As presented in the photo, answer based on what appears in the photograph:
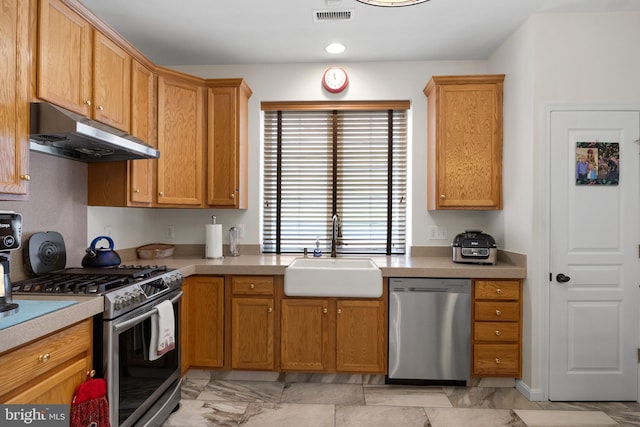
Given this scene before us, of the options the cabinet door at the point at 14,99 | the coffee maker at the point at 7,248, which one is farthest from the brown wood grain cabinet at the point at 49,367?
the cabinet door at the point at 14,99

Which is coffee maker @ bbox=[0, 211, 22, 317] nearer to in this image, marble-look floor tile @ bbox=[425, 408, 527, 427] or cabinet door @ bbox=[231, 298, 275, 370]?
cabinet door @ bbox=[231, 298, 275, 370]

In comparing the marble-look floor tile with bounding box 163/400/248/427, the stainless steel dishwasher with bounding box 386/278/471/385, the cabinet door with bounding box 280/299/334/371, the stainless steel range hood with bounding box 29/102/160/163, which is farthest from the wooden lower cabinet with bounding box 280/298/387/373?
the stainless steel range hood with bounding box 29/102/160/163

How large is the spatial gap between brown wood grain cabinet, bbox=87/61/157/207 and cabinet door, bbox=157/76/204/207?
15cm

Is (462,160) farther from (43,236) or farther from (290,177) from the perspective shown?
(43,236)

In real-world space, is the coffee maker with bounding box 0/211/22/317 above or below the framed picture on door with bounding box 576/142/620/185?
below

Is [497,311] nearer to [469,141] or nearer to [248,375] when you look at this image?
[469,141]

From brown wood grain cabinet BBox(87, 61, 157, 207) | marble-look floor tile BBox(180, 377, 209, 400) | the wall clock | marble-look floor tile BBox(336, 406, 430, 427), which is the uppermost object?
the wall clock

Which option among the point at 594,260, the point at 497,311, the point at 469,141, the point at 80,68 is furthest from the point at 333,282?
the point at 80,68

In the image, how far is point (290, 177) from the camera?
355cm

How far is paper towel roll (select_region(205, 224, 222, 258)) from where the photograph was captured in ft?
10.2

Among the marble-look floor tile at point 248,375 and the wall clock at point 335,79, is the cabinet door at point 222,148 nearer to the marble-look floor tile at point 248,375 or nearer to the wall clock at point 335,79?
the wall clock at point 335,79

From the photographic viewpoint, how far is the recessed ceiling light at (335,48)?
306 cm

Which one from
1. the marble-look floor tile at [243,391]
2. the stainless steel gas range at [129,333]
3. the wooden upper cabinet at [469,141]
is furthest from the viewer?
the wooden upper cabinet at [469,141]

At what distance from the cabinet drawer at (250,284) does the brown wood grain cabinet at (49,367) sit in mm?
1182
